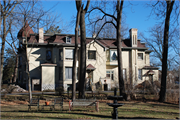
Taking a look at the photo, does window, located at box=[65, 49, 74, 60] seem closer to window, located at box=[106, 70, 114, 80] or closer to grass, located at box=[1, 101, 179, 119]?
window, located at box=[106, 70, 114, 80]

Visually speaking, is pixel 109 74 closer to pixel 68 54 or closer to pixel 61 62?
pixel 68 54

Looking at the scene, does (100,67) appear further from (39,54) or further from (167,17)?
(167,17)

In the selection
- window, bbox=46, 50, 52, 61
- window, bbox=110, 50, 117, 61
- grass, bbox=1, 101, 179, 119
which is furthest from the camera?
window, bbox=110, 50, 117, 61

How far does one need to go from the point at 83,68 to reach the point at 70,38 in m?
14.0

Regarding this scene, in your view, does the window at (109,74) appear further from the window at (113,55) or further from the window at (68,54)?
the window at (68,54)

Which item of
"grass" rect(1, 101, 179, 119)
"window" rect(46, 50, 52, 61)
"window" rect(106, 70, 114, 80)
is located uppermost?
"window" rect(46, 50, 52, 61)

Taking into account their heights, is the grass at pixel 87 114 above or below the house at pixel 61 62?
below

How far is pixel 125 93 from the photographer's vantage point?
1909 cm

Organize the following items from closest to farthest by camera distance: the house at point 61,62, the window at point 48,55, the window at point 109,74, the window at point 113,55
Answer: the house at point 61,62, the window at point 48,55, the window at point 113,55, the window at point 109,74

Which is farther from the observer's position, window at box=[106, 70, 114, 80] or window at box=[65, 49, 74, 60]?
window at box=[106, 70, 114, 80]

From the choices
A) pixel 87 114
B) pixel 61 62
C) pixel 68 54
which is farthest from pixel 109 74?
pixel 87 114

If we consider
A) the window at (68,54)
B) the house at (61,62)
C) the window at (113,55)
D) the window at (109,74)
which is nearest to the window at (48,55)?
the house at (61,62)

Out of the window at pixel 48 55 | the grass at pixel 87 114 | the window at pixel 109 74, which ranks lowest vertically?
the grass at pixel 87 114

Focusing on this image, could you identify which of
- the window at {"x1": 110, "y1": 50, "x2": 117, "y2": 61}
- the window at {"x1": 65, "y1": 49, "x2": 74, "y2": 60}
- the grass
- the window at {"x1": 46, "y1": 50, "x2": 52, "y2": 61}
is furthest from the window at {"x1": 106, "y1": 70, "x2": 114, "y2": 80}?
the grass
